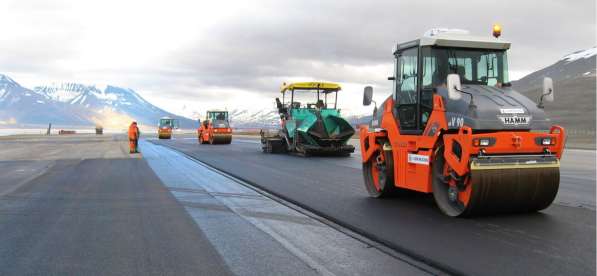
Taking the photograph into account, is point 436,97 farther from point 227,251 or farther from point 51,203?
point 51,203

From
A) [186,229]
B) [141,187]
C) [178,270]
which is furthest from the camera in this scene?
[141,187]

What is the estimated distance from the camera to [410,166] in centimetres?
780

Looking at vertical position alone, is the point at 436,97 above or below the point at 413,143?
above

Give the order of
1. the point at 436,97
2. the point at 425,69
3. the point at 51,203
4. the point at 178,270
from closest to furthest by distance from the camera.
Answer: the point at 178,270, the point at 436,97, the point at 425,69, the point at 51,203

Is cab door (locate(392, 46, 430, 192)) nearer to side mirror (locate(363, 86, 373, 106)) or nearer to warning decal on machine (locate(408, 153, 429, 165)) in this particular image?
warning decal on machine (locate(408, 153, 429, 165))

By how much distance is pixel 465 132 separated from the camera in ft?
21.5

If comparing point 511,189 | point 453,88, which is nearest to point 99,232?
point 453,88

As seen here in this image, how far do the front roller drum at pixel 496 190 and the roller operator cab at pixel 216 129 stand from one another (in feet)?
86.5

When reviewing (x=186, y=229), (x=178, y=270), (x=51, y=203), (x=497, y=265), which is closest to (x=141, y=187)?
(x=51, y=203)

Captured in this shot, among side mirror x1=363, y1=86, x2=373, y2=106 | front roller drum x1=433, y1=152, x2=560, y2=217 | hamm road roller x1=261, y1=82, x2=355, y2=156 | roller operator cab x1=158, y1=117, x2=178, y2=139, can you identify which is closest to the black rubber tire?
front roller drum x1=433, y1=152, x2=560, y2=217

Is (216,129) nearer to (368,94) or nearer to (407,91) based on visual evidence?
(368,94)

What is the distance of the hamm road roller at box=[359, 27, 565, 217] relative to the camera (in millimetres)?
6555

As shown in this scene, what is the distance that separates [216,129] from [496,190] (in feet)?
90.0

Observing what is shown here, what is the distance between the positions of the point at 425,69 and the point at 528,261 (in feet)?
11.5
